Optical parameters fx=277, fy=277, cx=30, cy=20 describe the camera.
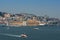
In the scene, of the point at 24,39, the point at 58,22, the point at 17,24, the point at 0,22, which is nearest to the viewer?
the point at 24,39

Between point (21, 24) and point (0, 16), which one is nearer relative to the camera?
point (21, 24)

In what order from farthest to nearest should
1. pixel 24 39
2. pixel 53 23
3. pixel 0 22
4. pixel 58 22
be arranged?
pixel 58 22 < pixel 53 23 < pixel 0 22 < pixel 24 39

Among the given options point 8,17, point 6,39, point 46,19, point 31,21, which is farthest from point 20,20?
point 6,39

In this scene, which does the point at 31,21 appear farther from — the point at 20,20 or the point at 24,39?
the point at 24,39

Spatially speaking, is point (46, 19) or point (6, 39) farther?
point (46, 19)

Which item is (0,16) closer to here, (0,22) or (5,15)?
(5,15)

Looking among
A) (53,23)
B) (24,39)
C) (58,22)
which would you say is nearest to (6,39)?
(24,39)

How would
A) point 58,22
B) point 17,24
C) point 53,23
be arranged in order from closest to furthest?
point 17,24 < point 53,23 < point 58,22

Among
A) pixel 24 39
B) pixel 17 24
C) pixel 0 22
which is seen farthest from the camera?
pixel 0 22

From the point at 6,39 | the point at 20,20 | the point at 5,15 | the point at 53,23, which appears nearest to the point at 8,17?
the point at 5,15
